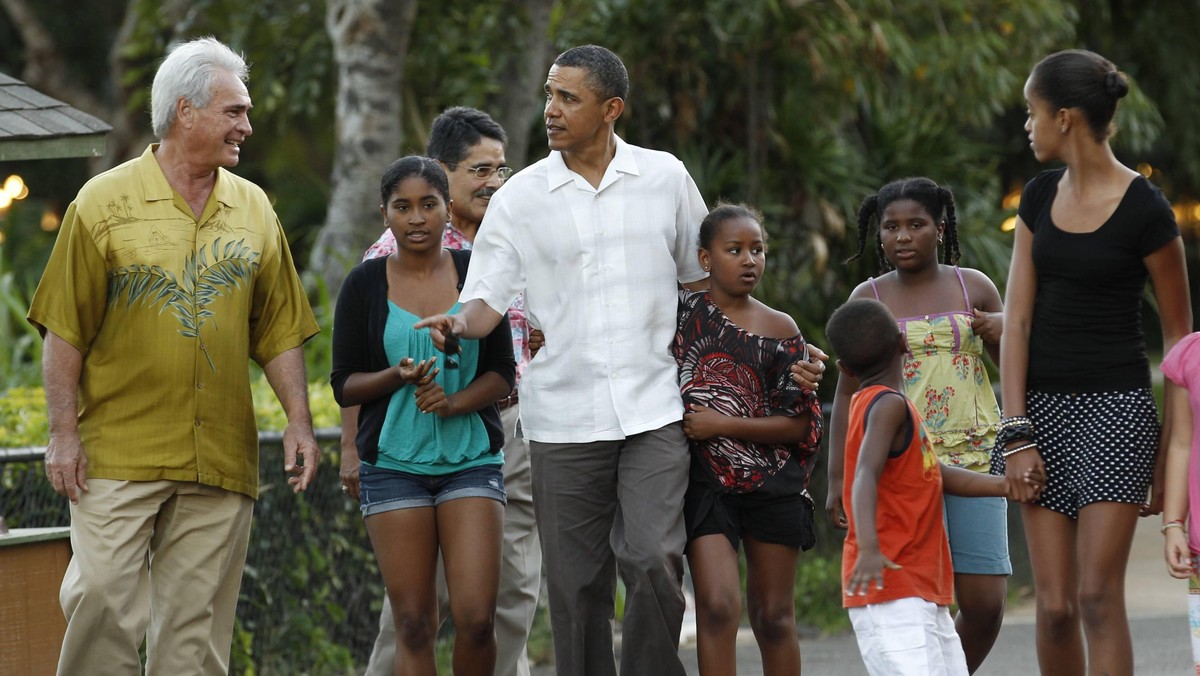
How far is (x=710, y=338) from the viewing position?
5066mm

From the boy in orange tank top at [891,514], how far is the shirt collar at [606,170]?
2.73 ft

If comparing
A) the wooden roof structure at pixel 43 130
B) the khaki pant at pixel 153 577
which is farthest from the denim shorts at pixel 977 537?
the wooden roof structure at pixel 43 130

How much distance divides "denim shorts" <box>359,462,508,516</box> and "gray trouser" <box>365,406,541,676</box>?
0.45 metres

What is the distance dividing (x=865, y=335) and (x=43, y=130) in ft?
10.2

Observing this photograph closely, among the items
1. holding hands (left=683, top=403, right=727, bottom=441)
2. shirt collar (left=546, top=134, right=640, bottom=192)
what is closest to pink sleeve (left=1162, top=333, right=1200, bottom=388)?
holding hands (left=683, top=403, right=727, bottom=441)

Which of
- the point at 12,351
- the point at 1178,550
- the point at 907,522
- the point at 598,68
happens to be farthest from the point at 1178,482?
the point at 12,351

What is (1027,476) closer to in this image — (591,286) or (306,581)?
(591,286)

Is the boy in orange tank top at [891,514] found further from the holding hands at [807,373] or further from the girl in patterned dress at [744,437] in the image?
the girl in patterned dress at [744,437]

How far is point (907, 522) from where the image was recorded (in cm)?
478

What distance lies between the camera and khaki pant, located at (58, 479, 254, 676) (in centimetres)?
477

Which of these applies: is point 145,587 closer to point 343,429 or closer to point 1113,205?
point 343,429

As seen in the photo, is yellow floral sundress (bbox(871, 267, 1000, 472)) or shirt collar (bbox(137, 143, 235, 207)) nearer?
shirt collar (bbox(137, 143, 235, 207))

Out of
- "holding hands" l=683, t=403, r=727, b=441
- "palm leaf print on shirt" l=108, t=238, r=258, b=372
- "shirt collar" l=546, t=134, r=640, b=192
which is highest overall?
"shirt collar" l=546, t=134, r=640, b=192

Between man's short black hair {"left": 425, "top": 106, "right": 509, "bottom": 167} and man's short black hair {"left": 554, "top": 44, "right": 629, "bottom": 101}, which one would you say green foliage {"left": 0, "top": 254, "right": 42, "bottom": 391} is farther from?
man's short black hair {"left": 554, "top": 44, "right": 629, "bottom": 101}
